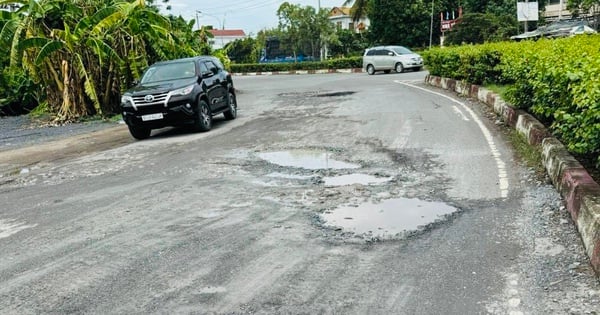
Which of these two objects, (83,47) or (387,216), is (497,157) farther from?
(83,47)

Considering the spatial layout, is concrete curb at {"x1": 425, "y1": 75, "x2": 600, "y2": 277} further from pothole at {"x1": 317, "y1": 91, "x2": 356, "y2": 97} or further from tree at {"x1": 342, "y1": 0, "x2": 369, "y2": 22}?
tree at {"x1": 342, "y1": 0, "x2": 369, "y2": 22}

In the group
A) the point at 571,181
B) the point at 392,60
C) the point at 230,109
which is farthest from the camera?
the point at 392,60

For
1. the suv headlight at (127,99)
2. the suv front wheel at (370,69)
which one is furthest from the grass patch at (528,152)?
the suv front wheel at (370,69)

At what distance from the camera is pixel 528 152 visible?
8688mm

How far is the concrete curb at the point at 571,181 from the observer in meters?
4.61

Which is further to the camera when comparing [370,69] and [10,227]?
[370,69]

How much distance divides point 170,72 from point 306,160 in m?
6.04

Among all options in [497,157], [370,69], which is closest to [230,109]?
[497,157]

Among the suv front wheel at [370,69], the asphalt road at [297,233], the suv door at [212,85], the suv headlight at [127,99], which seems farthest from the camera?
the suv front wheel at [370,69]

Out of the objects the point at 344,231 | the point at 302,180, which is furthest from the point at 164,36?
the point at 344,231

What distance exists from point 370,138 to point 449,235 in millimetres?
5663

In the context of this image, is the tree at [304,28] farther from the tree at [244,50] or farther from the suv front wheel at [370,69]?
the suv front wheel at [370,69]

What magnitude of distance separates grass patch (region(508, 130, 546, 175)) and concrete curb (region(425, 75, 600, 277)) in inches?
3.2

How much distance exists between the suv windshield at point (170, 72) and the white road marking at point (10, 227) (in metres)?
7.45
